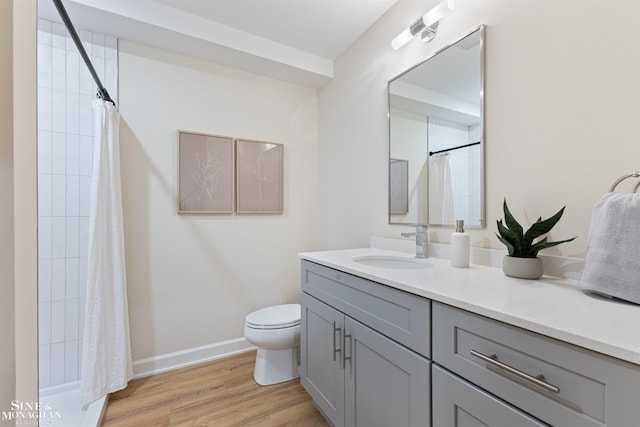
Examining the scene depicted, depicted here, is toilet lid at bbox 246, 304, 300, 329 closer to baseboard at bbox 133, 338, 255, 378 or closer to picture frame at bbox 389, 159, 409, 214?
baseboard at bbox 133, 338, 255, 378

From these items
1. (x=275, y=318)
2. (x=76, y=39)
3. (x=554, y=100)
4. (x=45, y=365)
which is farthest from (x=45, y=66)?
(x=554, y=100)

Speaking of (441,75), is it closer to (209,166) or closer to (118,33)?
(209,166)

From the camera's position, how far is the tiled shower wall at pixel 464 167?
4.16 ft

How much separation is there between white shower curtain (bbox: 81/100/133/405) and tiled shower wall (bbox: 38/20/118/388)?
204 millimetres

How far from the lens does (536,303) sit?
2.29 feet

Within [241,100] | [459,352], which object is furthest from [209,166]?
[459,352]

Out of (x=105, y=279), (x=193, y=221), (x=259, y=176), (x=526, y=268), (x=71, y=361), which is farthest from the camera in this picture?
(x=259, y=176)

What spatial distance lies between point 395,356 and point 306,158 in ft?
6.39

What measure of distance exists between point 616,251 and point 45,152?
8.63 feet

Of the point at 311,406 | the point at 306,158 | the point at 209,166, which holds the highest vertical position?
the point at 306,158

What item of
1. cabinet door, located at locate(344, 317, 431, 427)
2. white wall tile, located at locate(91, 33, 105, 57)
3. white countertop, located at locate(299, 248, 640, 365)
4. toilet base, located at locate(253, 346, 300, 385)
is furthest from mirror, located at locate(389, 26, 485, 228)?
white wall tile, located at locate(91, 33, 105, 57)

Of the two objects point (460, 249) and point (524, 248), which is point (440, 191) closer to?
point (460, 249)

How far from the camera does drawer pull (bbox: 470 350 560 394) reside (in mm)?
553

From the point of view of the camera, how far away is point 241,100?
2240 millimetres
